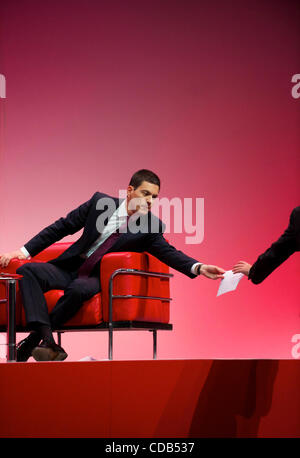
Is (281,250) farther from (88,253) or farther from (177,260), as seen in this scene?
(88,253)

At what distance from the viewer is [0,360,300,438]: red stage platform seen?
10.3ft

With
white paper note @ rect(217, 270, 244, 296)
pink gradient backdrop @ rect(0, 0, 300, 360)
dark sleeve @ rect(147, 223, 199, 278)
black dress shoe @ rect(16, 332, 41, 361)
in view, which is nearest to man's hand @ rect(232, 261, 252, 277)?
white paper note @ rect(217, 270, 244, 296)

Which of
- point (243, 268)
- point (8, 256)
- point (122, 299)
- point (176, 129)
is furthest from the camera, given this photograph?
point (176, 129)

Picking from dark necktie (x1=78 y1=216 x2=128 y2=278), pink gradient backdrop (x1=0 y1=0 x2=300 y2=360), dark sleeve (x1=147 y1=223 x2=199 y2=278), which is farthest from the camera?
pink gradient backdrop (x1=0 y1=0 x2=300 y2=360)

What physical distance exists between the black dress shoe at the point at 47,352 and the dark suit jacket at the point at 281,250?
1040 mm

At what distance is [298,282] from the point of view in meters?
5.17

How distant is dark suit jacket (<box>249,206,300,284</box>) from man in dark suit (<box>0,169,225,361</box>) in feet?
1.58

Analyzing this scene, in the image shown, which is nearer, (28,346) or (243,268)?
(243,268)

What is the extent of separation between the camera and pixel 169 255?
12.7ft

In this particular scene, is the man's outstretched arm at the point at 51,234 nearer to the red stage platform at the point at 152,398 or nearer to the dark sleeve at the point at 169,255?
the dark sleeve at the point at 169,255

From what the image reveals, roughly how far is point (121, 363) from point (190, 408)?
1.24ft

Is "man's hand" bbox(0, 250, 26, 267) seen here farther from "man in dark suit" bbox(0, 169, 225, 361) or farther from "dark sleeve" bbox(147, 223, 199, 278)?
"dark sleeve" bbox(147, 223, 199, 278)

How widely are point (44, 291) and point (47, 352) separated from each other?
495 mm

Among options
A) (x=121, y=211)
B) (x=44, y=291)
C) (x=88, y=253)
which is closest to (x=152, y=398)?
(x=44, y=291)
